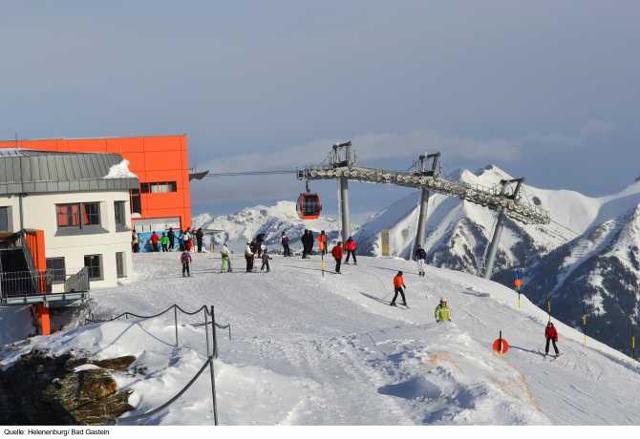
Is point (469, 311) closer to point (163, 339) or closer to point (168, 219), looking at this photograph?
point (163, 339)

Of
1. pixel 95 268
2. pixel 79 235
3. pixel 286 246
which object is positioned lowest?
pixel 95 268

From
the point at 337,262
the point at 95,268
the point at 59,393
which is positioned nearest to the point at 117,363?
the point at 59,393

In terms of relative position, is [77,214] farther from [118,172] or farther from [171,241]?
[171,241]

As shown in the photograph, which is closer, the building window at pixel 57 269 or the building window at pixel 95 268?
the building window at pixel 57 269

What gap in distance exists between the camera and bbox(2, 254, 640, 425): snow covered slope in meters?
19.2

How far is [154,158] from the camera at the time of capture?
223 ft

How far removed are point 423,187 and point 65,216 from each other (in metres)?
30.7

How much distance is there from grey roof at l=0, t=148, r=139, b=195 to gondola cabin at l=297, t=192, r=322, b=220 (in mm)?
17746

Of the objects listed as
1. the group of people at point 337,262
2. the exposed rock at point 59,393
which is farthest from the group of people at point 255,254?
the exposed rock at point 59,393

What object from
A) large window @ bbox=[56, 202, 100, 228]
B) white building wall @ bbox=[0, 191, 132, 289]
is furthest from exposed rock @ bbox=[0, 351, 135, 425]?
large window @ bbox=[56, 202, 100, 228]

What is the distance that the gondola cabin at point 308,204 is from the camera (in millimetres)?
57156

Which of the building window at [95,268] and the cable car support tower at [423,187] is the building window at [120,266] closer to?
the building window at [95,268]

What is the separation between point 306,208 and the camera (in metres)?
57.2
